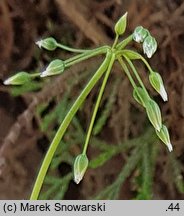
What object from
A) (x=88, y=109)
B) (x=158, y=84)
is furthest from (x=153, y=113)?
(x=88, y=109)

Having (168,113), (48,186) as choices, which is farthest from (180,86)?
(48,186)

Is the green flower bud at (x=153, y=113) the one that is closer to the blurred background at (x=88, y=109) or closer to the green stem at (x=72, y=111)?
the green stem at (x=72, y=111)

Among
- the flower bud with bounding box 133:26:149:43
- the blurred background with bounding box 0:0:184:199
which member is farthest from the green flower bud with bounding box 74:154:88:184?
the blurred background with bounding box 0:0:184:199

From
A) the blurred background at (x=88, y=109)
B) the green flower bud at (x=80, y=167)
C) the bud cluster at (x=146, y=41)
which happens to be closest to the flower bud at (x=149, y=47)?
the bud cluster at (x=146, y=41)

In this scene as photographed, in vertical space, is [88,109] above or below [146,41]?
above

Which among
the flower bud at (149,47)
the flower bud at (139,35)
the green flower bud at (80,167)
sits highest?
the flower bud at (139,35)

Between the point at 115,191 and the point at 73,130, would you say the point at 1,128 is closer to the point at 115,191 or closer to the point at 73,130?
the point at 73,130

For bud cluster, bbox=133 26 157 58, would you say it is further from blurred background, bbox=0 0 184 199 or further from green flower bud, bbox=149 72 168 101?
blurred background, bbox=0 0 184 199

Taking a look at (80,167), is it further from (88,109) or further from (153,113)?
(88,109)
